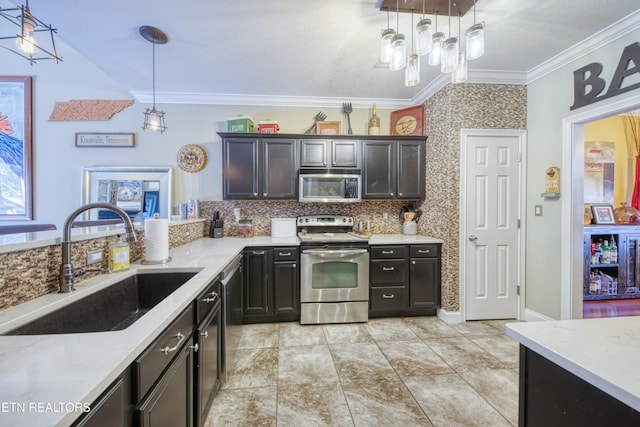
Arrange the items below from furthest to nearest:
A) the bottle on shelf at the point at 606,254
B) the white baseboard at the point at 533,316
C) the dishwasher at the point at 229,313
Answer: the bottle on shelf at the point at 606,254
the white baseboard at the point at 533,316
the dishwasher at the point at 229,313

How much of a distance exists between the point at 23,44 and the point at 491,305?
442 cm

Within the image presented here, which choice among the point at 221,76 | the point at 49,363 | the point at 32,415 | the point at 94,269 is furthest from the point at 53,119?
the point at 32,415

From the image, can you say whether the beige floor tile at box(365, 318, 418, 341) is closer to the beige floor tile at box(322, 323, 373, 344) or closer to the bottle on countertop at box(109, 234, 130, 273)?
the beige floor tile at box(322, 323, 373, 344)

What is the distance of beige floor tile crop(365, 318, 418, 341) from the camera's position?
2686 mm

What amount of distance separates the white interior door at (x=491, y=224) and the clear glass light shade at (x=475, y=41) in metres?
1.46

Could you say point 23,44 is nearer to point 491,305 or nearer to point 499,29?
point 499,29

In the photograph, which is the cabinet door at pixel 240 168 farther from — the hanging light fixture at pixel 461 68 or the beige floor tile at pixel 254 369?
the hanging light fixture at pixel 461 68

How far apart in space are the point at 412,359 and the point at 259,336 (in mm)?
1484

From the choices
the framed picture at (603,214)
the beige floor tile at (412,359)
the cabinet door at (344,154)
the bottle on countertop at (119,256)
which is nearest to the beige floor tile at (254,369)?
the beige floor tile at (412,359)

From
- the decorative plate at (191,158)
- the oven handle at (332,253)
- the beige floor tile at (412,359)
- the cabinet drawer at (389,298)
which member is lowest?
the beige floor tile at (412,359)

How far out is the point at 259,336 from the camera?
2715 millimetres

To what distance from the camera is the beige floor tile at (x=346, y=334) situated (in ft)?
8.66

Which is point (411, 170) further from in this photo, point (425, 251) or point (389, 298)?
point (389, 298)

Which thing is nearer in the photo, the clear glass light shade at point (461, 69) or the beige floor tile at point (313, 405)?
the beige floor tile at point (313, 405)
